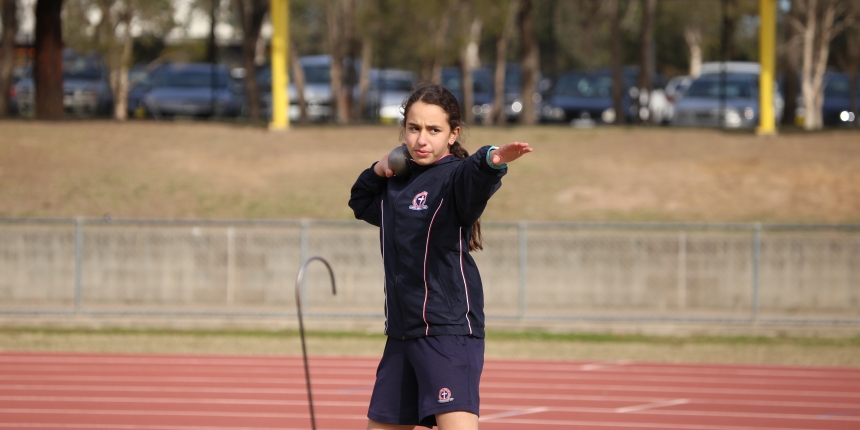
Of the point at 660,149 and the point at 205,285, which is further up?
the point at 660,149

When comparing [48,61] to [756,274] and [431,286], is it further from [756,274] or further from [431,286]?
[431,286]

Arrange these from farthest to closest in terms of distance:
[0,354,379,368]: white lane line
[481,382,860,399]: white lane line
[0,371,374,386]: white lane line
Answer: [0,354,379,368]: white lane line → [0,371,374,386]: white lane line → [481,382,860,399]: white lane line

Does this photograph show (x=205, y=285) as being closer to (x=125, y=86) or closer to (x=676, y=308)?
(x=676, y=308)

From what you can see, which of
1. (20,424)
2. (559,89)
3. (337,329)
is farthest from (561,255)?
(559,89)

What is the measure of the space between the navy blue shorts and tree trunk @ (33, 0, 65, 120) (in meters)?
20.6

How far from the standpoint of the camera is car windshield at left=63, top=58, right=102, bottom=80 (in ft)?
94.0

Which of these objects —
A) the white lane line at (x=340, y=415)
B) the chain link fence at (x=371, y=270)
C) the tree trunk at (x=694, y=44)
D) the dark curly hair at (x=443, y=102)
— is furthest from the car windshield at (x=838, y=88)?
the dark curly hair at (x=443, y=102)

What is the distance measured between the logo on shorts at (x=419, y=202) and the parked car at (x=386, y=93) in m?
23.0

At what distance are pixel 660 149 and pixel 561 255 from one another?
21.4 ft

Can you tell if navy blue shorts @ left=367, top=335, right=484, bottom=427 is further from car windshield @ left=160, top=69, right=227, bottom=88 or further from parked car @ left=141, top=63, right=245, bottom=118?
car windshield @ left=160, top=69, right=227, bottom=88

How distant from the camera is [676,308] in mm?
15477

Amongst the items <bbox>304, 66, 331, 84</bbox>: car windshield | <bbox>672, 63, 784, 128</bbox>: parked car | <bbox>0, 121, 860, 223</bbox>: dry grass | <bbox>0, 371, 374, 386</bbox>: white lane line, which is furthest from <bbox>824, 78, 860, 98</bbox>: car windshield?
<bbox>0, 371, 374, 386</bbox>: white lane line

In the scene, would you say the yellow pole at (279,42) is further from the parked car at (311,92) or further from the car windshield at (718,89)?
the car windshield at (718,89)

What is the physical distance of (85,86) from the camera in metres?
28.4
